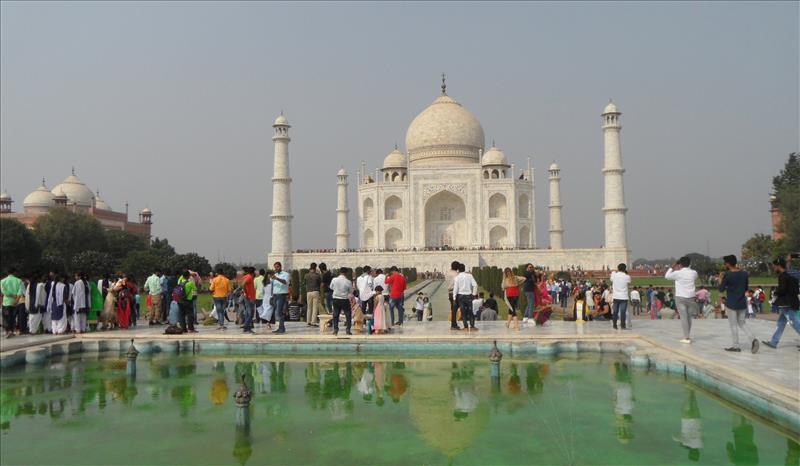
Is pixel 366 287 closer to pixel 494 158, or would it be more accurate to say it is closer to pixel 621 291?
pixel 621 291

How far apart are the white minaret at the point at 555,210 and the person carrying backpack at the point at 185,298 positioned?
103ft

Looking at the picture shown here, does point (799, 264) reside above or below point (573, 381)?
above

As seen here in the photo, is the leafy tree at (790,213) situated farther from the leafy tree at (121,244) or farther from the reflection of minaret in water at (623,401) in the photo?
the leafy tree at (121,244)

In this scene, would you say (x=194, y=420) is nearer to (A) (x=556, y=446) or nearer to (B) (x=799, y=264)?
(A) (x=556, y=446)

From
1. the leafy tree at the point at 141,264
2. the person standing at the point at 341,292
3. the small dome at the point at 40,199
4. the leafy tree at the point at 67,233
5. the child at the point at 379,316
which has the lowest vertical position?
the child at the point at 379,316

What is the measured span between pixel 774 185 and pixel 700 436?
35.1 meters

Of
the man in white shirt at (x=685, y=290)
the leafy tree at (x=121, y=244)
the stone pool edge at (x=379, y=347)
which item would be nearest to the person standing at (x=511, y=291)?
the stone pool edge at (x=379, y=347)

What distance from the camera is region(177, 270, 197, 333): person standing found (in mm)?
8984

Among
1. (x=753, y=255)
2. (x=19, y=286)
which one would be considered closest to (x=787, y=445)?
(x=19, y=286)

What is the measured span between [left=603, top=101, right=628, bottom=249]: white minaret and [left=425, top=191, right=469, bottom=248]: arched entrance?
10.7m

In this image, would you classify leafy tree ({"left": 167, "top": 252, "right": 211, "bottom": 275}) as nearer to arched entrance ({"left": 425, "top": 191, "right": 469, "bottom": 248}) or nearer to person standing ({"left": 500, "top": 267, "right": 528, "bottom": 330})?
arched entrance ({"left": 425, "top": 191, "right": 469, "bottom": 248})

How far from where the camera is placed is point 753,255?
31.3 meters

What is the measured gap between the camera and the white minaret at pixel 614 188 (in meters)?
29.7

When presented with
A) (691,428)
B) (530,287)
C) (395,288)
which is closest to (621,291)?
(530,287)
